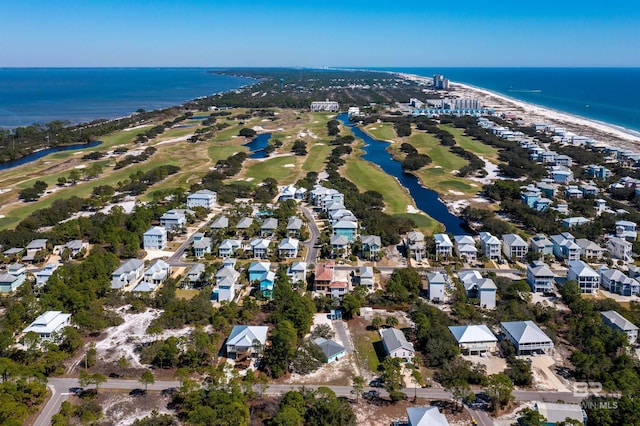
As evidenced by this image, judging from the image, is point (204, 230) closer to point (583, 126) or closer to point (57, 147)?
point (57, 147)

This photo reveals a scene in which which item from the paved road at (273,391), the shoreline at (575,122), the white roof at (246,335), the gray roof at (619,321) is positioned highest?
the shoreline at (575,122)

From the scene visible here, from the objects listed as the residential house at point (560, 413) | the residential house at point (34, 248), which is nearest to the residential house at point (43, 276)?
the residential house at point (34, 248)

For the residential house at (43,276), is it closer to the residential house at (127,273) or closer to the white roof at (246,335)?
the residential house at (127,273)

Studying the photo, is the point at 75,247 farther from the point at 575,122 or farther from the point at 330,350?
the point at 575,122

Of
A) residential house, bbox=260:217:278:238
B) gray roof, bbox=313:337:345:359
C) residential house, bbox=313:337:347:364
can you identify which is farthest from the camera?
residential house, bbox=260:217:278:238

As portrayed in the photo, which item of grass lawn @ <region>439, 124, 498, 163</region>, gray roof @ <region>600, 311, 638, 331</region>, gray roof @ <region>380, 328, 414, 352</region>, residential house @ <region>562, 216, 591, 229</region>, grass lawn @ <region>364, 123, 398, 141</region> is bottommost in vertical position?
gray roof @ <region>380, 328, 414, 352</region>

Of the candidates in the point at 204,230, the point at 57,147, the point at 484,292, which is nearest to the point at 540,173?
the point at 484,292

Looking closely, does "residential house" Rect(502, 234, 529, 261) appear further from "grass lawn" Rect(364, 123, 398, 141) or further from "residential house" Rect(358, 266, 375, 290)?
"grass lawn" Rect(364, 123, 398, 141)

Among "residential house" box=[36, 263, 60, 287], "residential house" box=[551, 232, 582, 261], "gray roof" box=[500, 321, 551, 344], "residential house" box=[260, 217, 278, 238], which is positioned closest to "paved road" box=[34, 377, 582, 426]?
"gray roof" box=[500, 321, 551, 344]
